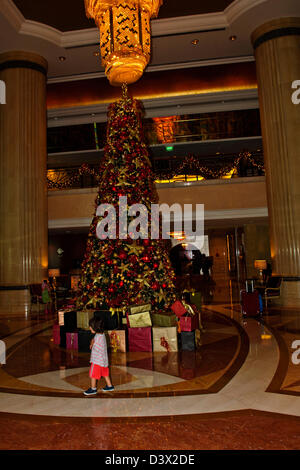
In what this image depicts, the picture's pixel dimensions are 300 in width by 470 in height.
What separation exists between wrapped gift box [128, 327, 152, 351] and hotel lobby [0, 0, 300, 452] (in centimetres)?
13

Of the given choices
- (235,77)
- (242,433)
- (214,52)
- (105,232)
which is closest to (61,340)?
(105,232)

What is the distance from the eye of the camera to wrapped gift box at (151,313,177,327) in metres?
4.79

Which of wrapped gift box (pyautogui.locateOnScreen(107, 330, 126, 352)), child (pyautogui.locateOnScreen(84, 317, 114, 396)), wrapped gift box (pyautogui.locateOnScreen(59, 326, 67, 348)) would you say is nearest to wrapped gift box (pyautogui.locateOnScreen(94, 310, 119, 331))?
wrapped gift box (pyautogui.locateOnScreen(107, 330, 126, 352))

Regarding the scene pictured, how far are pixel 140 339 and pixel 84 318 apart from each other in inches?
36.8

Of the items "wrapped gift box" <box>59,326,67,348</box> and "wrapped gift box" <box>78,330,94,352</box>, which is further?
"wrapped gift box" <box>59,326,67,348</box>

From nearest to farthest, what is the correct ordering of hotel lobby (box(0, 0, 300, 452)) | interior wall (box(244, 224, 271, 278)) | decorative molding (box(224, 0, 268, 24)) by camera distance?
hotel lobby (box(0, 0, 300, 452)) < decorative molding (box(224, 0, 268, 24)) < interior wall (box(244, 224, 271, 278))

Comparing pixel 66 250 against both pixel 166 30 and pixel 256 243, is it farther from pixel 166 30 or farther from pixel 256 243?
pixel 166 30

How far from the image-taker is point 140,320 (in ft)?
15.9

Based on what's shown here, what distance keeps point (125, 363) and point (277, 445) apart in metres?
2.32

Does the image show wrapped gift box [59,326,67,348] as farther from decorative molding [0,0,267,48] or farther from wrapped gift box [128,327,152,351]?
decorative molding [0,0,267,48]

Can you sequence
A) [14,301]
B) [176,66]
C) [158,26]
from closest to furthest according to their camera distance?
[14,301]
[158,26]
[176,66]

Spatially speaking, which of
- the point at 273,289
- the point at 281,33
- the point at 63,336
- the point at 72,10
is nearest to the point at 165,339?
the point at 63,336

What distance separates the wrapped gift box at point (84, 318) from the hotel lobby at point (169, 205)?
0.39 meters

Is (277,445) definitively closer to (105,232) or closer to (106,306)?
(106,306)
